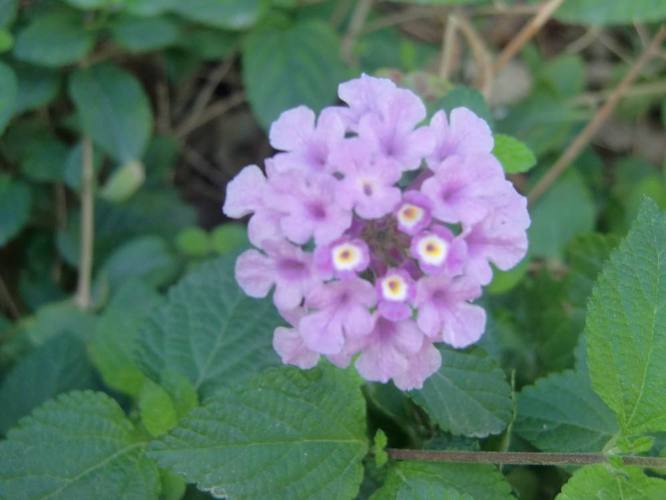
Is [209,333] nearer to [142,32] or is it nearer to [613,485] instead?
[613,485]

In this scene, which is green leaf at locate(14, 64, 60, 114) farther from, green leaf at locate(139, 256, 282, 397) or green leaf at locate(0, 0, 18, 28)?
green leaf at locate(139, 256, 282, 397)

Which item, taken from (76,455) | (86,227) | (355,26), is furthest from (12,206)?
(355,26)

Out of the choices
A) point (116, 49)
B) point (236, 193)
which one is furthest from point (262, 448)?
point (116, 49)

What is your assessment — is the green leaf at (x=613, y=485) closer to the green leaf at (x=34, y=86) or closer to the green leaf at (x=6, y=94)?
the green leaf at (x=6, y=94)

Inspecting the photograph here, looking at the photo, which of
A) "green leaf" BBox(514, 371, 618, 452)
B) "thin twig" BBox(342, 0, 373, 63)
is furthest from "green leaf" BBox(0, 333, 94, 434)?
"thin twig" BBox(342, 0, 373, 63)

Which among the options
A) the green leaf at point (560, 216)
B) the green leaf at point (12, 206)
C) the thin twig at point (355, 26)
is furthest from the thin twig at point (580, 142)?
the green leaf at point (12, 206)

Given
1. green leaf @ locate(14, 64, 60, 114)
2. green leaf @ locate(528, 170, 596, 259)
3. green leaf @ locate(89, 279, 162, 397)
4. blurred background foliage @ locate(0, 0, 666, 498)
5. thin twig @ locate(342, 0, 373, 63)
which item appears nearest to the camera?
green leaf @ locate(89, 279, 162, 397)

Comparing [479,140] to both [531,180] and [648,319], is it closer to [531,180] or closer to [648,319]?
[648,319]
